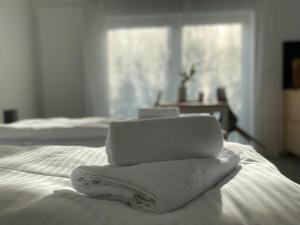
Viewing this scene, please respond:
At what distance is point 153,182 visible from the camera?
0.69 metres

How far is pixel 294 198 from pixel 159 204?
31 cm

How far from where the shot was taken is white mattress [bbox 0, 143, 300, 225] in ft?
2.04

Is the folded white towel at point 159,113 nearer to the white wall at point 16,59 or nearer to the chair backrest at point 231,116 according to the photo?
the chair backrest at point 231,116

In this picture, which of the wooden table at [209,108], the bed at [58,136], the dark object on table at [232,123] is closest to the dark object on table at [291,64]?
the dark object on table at [232,123]

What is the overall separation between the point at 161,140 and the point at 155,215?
0.82 feet

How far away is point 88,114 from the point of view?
3963 mm

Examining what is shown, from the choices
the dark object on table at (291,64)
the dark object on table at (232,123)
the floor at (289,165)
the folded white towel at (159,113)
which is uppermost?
the dark object on table at (291,64)

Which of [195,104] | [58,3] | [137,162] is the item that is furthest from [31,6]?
[137,162]

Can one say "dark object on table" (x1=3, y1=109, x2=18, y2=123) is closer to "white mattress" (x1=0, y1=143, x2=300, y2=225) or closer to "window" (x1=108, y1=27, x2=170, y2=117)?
"window" (x1=108, y1=27, x2=170, y2=117)

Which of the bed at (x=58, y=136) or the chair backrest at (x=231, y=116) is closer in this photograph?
the bed at (x=58, y=136)

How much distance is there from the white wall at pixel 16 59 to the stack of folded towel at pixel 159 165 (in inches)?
114

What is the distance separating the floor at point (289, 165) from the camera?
2.84 m

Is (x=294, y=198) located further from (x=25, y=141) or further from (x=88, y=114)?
(x=88, y=114)

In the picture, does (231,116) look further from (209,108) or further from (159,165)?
(159,165)
